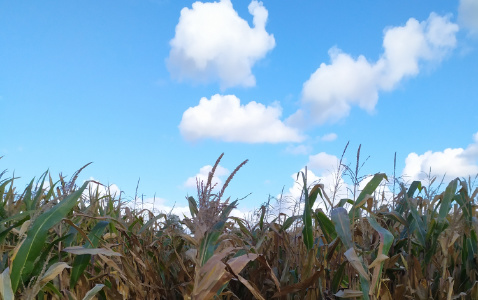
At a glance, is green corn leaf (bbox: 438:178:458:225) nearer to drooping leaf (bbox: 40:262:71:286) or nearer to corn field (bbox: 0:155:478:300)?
corn field (bbox: 0:155:478:300)

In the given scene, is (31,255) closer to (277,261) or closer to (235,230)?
(277,261)

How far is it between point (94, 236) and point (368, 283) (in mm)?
1238

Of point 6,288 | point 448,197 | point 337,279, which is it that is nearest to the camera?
point 6,288

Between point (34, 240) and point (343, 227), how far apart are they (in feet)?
4.02

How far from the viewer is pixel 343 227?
5.84 ft

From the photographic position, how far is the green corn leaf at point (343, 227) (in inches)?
69.0

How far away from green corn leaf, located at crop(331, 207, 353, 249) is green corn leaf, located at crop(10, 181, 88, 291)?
1078 mm

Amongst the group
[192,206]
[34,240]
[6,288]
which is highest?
[192,206]

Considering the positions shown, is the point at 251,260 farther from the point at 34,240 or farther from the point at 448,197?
the point at 448,197

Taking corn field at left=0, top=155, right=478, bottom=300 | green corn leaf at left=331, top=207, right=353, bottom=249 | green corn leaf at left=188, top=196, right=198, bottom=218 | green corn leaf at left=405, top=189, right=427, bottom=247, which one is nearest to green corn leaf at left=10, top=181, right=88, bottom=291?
corn field at left=0, top=155, right=478, bottom=300

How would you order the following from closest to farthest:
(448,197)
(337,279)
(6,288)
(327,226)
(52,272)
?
(6,288) < (52,272) < (337,279) < (327,226) < (448,197)

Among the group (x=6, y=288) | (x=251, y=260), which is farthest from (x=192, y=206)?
(x=6, y=288)

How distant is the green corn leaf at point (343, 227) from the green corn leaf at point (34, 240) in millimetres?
1078

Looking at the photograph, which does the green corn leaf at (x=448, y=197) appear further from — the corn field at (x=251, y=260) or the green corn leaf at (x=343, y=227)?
the green corn leaf at (x=343, y=227)
